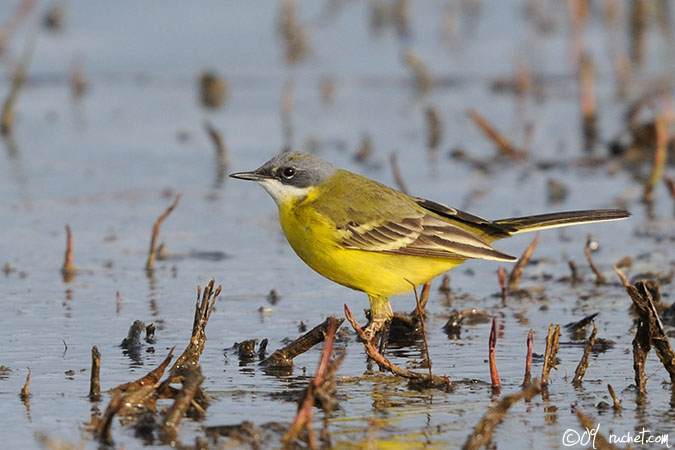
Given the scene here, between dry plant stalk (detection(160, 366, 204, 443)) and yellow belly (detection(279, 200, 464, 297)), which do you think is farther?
yellow belly (detection(279, 200, 464, 297))

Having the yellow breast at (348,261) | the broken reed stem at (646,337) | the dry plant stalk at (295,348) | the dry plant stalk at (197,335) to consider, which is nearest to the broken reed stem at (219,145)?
the yellow breast at (348,261)

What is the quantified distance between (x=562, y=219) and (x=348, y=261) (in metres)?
1.44

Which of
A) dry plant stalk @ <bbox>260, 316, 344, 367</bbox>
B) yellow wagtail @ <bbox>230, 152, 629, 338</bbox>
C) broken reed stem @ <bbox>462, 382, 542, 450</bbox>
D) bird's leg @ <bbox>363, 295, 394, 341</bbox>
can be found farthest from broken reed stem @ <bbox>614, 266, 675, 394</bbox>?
bird's leg @ <bbox>363, 295, 394, 341</bbox>

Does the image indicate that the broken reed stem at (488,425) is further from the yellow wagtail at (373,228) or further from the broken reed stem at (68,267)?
the broken reed stem at (68,267)

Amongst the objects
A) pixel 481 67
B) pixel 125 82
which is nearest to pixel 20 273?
pixel 125 82

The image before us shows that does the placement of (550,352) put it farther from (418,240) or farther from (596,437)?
(418,240)

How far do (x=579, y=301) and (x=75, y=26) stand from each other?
1250 centimetres

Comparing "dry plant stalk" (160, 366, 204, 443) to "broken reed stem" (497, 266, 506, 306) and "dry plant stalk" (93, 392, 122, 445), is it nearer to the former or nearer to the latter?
"dry plant stalk" (93, 392, 122, 445)

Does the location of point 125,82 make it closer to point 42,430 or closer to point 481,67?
point 481,67

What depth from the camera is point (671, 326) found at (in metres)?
7.89

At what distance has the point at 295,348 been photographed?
7.04 m

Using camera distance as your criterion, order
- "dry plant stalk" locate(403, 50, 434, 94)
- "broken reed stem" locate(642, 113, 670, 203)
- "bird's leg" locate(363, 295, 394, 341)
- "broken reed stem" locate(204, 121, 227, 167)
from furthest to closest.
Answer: "dry plant stalk" locate(403, 50, 434, 94), "broken reed stem" locate(204, 121, 227, 167), "broken reed stem" locate(642, 113, 670, 203), "bird's leg" locate(363, 295, 394, 341)

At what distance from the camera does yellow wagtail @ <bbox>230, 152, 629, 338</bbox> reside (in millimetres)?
7809

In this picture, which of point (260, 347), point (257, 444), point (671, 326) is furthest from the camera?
point (671, 326)
